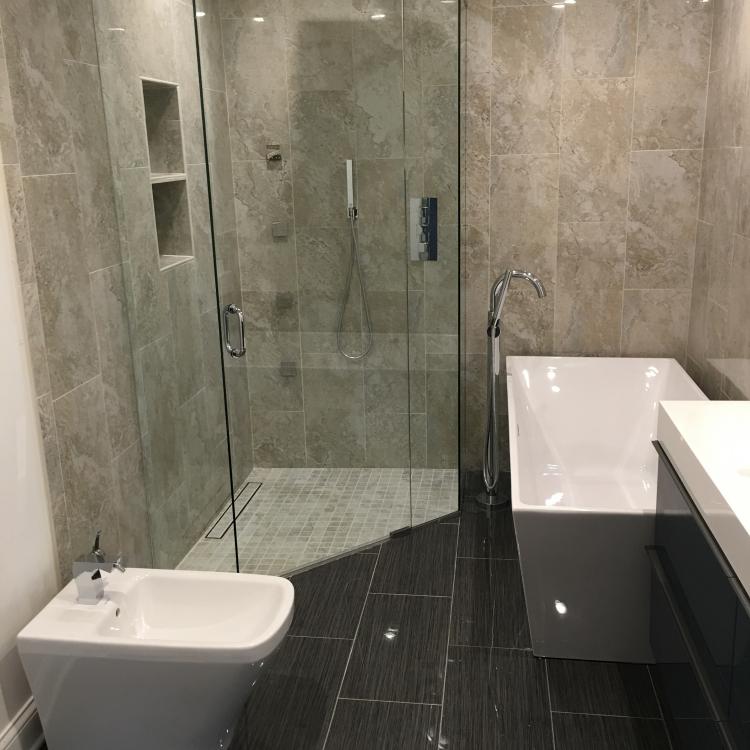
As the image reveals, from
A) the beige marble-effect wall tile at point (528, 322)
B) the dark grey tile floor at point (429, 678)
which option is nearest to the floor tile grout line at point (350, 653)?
the dark grey tile floor at point (429, 678)

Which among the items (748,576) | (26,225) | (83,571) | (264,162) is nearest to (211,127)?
(264,162)

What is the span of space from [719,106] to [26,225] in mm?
2606

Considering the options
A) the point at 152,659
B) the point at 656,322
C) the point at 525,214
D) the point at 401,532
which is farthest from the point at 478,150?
the point at 152,659

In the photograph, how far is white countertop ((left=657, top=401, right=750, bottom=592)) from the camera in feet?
5.33

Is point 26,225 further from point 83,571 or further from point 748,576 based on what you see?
point 748,576

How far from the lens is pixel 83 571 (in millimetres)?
2254

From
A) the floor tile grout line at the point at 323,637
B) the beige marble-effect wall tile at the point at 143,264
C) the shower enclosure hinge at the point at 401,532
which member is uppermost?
the beige marble-effect wall tile at the point at 143,264

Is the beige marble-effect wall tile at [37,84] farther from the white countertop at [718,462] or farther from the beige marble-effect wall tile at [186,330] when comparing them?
the white countertop at [718,462]

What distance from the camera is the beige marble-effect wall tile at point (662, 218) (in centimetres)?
357

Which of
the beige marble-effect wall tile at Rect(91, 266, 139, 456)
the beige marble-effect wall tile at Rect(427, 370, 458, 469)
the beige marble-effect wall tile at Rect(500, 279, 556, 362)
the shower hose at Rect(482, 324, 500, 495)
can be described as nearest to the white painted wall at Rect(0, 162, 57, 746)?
the beige marble-effect wall tile at Rect(91, 266, 139, 456)

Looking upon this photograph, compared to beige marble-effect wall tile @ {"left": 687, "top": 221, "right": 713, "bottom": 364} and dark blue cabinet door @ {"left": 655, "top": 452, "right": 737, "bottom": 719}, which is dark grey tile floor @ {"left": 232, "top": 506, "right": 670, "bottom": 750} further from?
beige marble-effect wall tile @ {"left": 687, "top": 221, "right": 713, "bottom": 364}

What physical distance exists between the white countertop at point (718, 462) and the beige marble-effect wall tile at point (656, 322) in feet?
4.61

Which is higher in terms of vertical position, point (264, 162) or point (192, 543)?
point (264, 162)

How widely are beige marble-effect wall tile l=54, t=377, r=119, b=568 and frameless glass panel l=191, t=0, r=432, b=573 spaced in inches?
17.4
